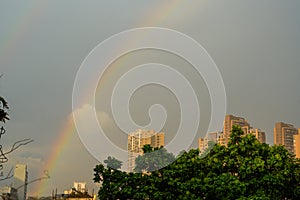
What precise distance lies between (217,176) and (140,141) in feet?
15.8

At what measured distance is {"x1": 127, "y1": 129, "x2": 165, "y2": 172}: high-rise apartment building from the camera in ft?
55.7

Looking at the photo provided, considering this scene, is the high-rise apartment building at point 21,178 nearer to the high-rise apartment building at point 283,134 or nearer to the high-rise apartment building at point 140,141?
the high-rise apartment building at point 140,141

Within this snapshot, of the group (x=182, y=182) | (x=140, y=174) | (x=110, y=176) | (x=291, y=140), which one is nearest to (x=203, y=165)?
(x=182, y=182)

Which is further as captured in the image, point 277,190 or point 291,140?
point 291,140

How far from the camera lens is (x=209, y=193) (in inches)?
565

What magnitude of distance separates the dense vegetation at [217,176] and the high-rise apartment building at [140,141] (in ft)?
1.96

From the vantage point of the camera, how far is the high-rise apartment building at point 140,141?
1697 cm

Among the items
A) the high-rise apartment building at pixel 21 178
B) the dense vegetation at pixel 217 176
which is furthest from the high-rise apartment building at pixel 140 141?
the high-rise apartment building at pixel 21 178

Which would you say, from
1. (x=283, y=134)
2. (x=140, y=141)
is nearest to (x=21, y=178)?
(x=140, y=141)

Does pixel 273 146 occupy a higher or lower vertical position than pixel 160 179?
higher

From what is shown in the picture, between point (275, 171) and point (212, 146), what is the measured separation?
99.4 inches

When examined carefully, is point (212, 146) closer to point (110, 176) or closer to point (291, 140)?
point (110, 176)

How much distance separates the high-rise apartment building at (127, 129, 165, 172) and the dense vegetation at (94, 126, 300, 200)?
0.60 meters

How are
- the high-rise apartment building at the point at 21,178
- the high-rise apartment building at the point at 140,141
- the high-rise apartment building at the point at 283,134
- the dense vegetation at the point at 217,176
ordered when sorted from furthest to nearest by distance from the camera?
the high-rise apartment building at the point at 283,134 → the high-rise apartment building at the point at 140,141 → the dense vegetation at the point at 217,176 → the high-rise apartment building at the point at 21,178
